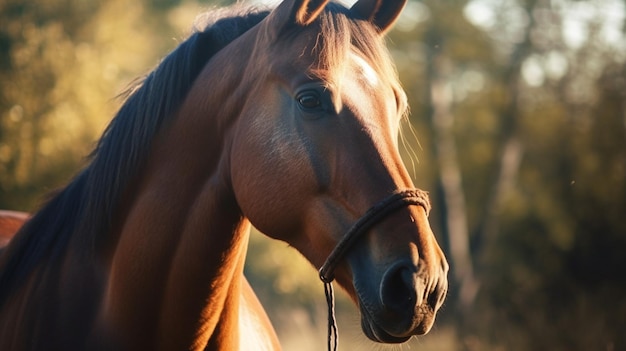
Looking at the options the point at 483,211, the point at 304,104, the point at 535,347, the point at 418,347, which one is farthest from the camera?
the point at 483,211

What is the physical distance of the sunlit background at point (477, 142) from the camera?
10.5 metres

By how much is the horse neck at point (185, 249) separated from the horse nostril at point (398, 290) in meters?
0.75

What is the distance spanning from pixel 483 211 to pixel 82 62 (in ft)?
55.8

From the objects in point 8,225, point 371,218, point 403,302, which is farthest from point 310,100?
point 8,225

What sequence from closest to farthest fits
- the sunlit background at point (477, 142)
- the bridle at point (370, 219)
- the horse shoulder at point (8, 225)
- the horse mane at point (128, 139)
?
the bridle at point (370, 219), the horse mane at point (128, 139), the horse shoulder at point (8, 225), the sunlit background at point (477, 142)

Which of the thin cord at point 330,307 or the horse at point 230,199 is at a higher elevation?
the horse at point 230,199

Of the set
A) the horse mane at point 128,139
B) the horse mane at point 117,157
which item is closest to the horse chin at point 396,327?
the horse mane at point 128,139

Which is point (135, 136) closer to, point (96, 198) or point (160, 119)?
point (160, 119)

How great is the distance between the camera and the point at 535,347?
8.30m

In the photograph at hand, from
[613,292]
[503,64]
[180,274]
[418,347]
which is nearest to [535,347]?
[418,347]

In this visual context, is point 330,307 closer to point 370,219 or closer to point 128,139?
point 370,219

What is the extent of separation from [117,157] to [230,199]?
0.56m

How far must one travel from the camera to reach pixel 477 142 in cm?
2506

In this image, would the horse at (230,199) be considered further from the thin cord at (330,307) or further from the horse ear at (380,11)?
the thin cord at (330,307)
